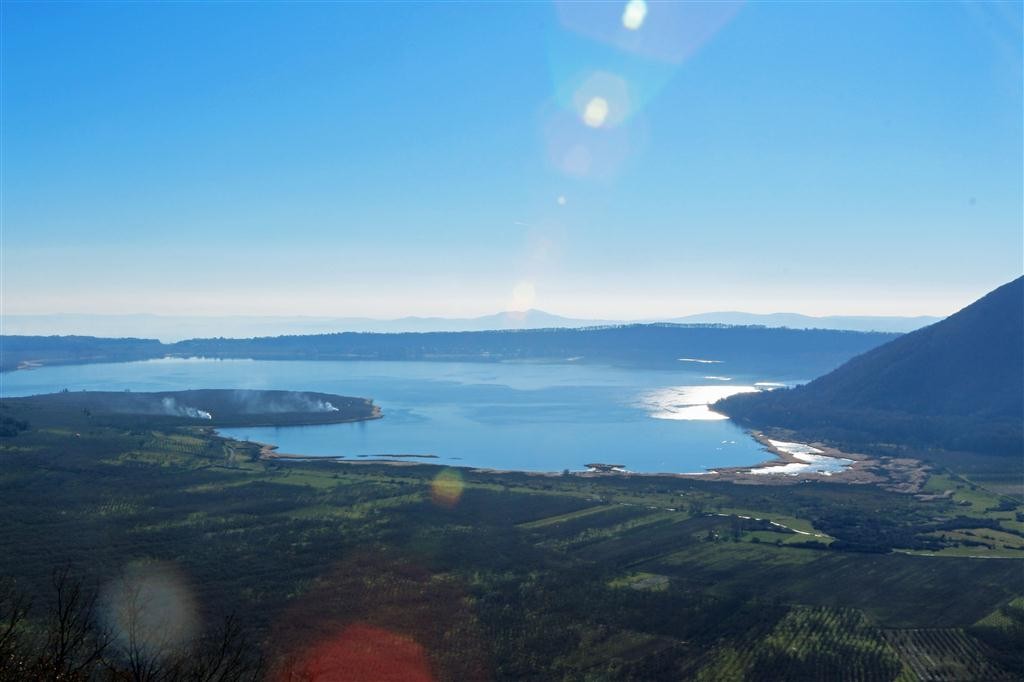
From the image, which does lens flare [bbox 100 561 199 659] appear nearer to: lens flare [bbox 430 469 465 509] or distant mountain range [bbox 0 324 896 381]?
lens flare [bbox 430 469 465 509]

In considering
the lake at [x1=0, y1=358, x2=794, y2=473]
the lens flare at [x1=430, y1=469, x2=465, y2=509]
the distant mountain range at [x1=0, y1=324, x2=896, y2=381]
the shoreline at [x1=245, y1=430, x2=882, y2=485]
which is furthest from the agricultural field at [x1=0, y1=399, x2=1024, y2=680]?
the distant mountain range at [x1=0, y1=324, x2=896, y2=381]

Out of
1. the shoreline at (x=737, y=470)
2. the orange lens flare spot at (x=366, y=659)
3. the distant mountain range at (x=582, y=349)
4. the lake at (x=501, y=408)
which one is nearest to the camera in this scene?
the orange lens flare spot at (x=366, y=659)

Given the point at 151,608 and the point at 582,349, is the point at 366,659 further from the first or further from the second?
the point at 582,349

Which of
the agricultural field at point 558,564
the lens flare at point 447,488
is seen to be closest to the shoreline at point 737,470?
the lens flare at point 447,488

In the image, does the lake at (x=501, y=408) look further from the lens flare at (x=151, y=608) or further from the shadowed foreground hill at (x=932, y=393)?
the lens flare at (x=151, y=608)

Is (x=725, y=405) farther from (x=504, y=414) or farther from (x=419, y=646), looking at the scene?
(x=419, y=646)

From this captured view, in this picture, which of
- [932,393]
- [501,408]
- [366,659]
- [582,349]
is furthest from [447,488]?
[582,349]
